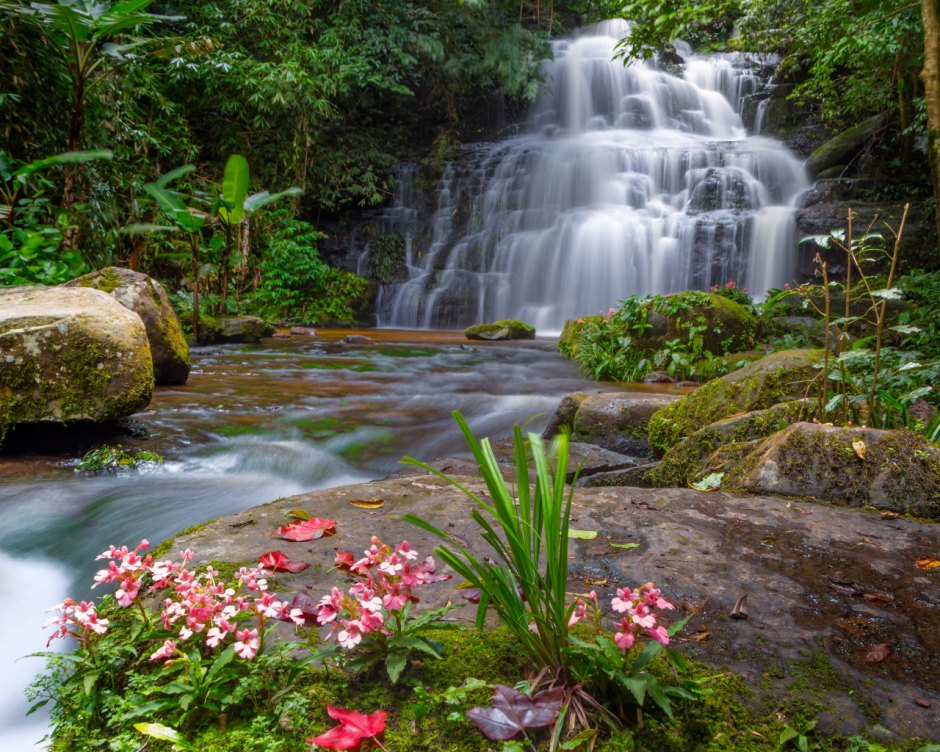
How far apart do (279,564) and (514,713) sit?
870 mm

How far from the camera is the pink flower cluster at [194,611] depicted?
1.32 m

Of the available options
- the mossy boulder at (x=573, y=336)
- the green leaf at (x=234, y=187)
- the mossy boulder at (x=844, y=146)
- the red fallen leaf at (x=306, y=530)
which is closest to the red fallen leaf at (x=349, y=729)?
the red fallen leaf at (x=306, y=530)

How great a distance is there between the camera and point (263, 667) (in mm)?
1316

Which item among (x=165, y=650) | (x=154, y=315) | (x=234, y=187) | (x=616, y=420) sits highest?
(x=234, y=187)

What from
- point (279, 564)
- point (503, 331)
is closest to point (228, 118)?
point (503, 331)

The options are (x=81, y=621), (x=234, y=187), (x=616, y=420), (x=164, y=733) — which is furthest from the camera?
(x=234, y=187)

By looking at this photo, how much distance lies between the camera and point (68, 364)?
3729 millimetres

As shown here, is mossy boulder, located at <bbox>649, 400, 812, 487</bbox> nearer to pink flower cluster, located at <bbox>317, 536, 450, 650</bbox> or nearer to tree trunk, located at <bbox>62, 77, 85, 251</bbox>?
pink flower cluster, located at <bbox>317, 536, 450, 650</bbox>

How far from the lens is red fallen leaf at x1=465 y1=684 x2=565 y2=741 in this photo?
1178mm

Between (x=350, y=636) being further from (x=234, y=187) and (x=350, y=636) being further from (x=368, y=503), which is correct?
(x=234, y=187)

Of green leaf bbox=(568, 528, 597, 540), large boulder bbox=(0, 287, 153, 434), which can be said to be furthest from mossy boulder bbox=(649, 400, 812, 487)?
large boulder bbox=(0, 287, 153, 434)

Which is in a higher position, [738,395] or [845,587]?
[738,395]

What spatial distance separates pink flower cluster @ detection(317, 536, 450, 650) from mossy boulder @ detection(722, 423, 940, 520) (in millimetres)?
1833

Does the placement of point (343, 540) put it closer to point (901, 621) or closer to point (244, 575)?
point (244, 575)
